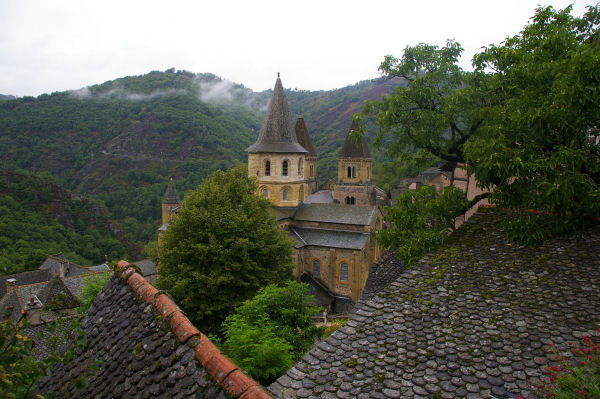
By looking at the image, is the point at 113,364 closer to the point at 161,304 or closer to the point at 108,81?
the point at 161,304

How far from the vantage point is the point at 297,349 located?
11234 mm

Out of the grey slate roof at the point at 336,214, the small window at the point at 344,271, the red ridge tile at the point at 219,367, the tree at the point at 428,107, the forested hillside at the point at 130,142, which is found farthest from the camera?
the forested hillside at the point at 130,142

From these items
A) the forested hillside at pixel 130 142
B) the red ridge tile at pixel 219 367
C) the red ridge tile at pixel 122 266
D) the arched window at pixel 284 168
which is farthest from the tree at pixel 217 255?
the forested hillside at pixel 130 142

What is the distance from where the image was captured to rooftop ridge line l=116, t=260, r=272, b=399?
285cm

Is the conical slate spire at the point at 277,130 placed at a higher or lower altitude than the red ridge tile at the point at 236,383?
higher

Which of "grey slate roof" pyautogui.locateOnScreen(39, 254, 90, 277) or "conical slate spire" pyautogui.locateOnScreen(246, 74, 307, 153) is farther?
"grey slate roof" pyautogui.locateOnScreen(39, 254, 90, 277)

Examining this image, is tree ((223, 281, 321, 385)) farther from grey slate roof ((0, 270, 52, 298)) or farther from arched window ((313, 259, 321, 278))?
grey slate roof ((0, 270, 52, 298))

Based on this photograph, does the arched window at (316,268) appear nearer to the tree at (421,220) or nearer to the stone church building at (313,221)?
the stone church building at (313,221)

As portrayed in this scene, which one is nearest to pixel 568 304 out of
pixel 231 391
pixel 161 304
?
pixel 231 391

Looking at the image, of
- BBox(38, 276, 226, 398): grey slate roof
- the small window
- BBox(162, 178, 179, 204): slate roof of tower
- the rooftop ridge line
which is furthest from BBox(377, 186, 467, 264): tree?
BBox(162, 178, 179, 204): slate roof of tower

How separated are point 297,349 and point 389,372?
24.5ft

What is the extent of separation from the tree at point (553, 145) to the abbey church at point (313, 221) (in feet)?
63.0

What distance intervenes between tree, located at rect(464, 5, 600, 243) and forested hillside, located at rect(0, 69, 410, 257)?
218 ft

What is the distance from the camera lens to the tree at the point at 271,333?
337 inches
